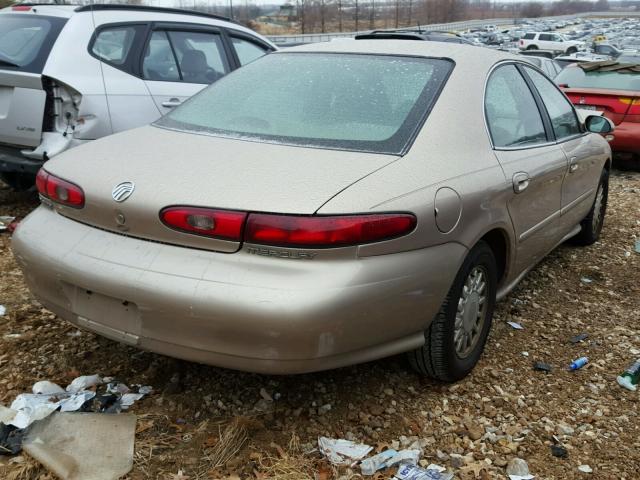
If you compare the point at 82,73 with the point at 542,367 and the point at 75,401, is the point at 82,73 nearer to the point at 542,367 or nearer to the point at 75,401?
the point at 75,401

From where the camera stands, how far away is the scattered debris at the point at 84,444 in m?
2.36

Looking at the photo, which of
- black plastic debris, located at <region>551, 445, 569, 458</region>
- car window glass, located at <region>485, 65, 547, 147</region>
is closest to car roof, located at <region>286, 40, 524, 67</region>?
car window glass, located at <region>485, 65, 547, 147</region>

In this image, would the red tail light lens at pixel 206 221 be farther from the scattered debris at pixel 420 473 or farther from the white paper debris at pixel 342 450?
the scattered debris at pixel 420 473

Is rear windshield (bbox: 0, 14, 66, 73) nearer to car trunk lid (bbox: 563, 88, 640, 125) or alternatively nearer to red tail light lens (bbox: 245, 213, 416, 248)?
red tail light lens (bbox: 245, 213, 416, 248)

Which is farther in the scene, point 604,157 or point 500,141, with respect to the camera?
point 604,157

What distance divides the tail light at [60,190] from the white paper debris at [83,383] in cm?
84

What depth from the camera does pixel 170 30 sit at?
5.70m

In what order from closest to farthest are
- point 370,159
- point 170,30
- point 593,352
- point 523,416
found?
point 370,159
point 523,416
point 593,352
point 170,30

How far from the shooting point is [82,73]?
485cm

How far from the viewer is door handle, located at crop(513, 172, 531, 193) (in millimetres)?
3194

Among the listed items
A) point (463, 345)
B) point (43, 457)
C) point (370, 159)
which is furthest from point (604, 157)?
point (43, 457)

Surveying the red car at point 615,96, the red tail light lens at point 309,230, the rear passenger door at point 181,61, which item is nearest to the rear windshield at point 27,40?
the rear passenger door at point 181,61

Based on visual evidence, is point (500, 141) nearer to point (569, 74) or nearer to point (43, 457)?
point (43, 457)

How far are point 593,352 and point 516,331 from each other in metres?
0.43
